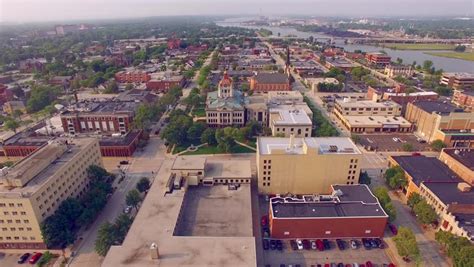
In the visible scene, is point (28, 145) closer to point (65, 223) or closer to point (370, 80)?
point (65, 223)

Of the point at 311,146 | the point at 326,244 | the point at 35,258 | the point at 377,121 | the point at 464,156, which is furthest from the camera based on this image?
the point at 377,121

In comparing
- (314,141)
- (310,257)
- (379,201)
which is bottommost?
(310,257)

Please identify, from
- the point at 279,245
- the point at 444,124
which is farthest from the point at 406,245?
the point at 444,124

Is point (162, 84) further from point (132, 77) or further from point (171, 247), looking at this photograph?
point (171, 247)

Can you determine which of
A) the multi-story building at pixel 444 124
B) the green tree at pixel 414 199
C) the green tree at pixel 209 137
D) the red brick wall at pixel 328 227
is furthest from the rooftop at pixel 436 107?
the green tree at pixel 209 137

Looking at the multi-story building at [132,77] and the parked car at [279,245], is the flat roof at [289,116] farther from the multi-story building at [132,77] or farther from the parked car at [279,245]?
the multi-story building at [132,77]

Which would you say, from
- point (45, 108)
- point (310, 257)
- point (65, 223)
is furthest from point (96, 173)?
point (45, 108)

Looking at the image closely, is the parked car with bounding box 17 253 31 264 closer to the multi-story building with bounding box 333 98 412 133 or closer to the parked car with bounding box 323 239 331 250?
the parked car with bounding box 323 239 331 250
